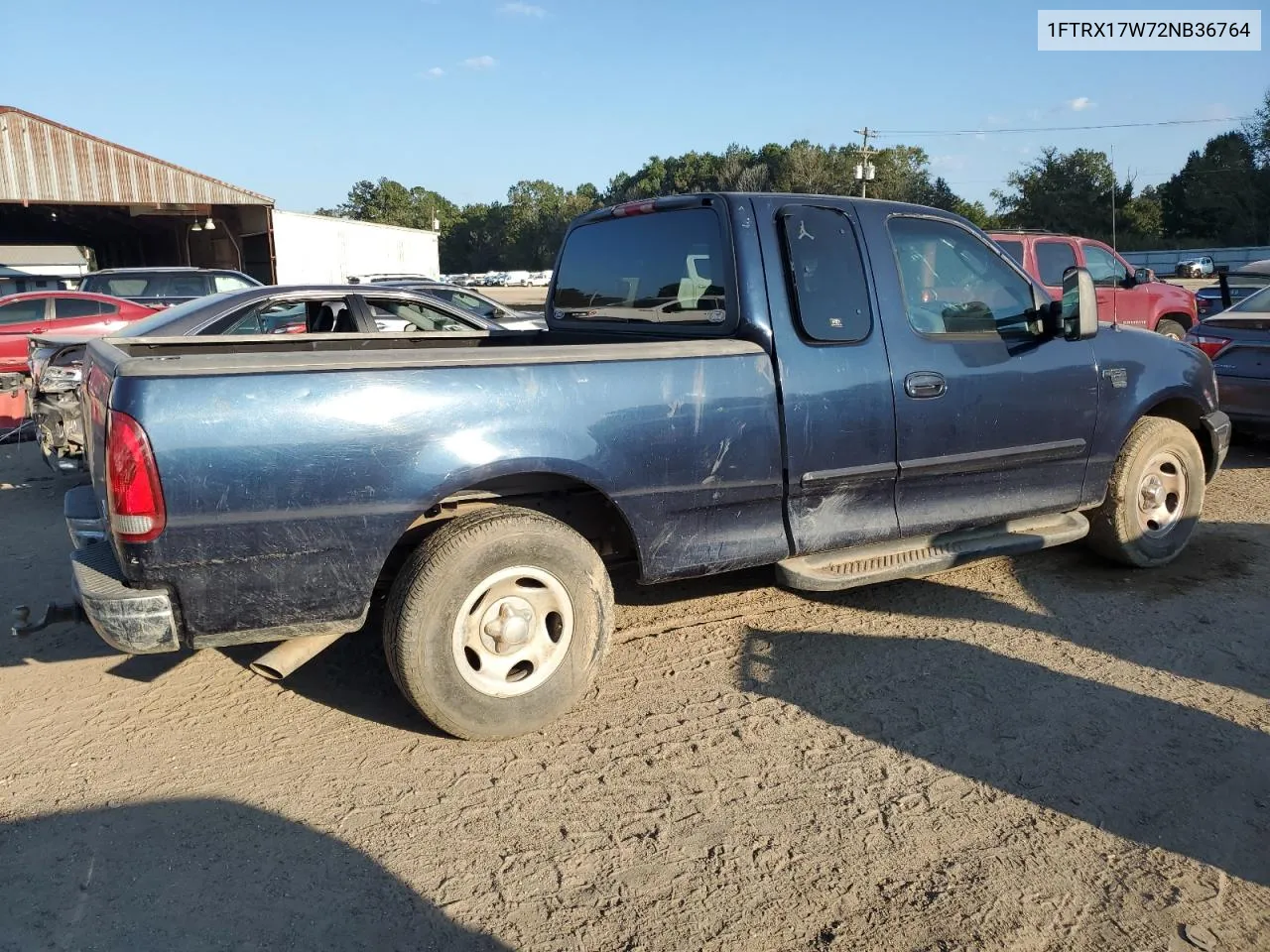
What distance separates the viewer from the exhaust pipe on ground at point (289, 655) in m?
3.41

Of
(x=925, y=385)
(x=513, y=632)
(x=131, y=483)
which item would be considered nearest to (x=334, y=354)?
(x=131, y=483)

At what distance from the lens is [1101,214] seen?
6228cm

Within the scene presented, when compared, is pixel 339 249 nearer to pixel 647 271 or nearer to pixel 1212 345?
pixel 1212 345

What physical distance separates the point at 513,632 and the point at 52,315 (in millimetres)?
13635

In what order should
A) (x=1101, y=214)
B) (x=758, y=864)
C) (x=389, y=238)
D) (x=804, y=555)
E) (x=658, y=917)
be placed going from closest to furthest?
1. (x=658, y=917)
2. (x=758, y=864)
3. (x=804, y=555)
4. (x=389, y=238)
5. (x=1101, y=214)

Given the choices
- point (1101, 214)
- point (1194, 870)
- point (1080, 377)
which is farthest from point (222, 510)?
point (1101, 214)

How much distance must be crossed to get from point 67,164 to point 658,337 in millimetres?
27301

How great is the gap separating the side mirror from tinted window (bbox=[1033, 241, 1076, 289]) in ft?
22.9

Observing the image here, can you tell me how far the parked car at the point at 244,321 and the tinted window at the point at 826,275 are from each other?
3.09m

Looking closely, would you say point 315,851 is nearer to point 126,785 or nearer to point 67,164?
point 126,785

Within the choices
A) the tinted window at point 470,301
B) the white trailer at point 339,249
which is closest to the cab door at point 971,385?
the tinted window at point 470,301

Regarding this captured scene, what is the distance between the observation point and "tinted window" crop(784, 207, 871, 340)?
13.3 ft

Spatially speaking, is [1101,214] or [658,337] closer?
[658,337]

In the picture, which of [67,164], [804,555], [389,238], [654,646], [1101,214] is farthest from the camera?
[1101,214]
